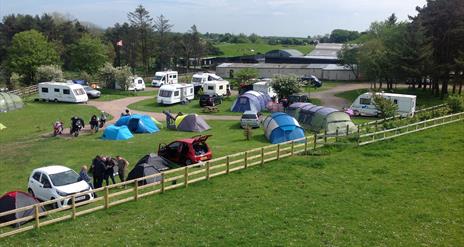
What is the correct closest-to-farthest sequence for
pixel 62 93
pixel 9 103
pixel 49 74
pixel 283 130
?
pixel 283 130 < pixel 9 103 < pixel 62 93 < pixel 49 74

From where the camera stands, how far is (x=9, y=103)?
37.7 metres

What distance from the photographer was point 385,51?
45.9 m

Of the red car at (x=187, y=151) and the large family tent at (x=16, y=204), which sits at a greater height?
the red car at (x=187, y=151)

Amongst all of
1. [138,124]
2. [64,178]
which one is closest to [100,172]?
[64,178]

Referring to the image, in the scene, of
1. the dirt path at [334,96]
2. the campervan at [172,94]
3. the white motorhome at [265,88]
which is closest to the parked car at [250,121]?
the campervan at [172,94]

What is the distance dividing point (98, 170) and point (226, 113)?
21.5 meters

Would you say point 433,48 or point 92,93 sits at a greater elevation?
point 433,48

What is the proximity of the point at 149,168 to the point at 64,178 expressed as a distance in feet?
9.97

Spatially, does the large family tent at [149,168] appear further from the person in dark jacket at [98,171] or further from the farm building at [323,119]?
the farm building at [323,119]

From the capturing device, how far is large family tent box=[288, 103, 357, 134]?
87.5 feet

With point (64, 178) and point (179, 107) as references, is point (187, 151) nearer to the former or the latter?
point (64, 178)

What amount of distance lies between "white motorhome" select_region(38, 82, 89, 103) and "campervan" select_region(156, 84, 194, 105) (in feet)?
24.5

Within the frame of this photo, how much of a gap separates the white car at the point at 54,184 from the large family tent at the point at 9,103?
951 inches

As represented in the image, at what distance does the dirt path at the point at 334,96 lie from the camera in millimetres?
42844
